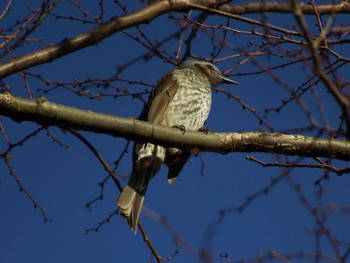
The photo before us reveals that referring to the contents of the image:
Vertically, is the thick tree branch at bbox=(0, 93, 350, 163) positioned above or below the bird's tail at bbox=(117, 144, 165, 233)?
below

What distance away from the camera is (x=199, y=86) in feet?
19.9

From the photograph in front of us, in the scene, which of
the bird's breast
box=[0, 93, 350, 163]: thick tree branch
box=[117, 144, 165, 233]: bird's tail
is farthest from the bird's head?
box=[0, 93, 350, 163]: thick tree branch

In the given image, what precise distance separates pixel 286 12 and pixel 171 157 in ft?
6.02

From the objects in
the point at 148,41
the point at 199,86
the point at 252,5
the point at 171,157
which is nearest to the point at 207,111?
the point at 199,86

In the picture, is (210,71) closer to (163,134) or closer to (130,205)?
(130,205)

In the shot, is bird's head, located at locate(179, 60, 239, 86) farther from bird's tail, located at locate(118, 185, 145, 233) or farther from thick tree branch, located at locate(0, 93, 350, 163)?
thick tree branch, located at locate(0, 93, 350, 163)

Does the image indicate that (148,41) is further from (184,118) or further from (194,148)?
(194,148)

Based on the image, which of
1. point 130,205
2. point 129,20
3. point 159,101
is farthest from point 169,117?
point 129,20

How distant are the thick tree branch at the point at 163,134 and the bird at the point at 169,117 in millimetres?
1283

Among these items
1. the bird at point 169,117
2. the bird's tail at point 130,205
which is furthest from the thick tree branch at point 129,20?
the bird's tail at point 130,205

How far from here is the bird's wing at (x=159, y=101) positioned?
5.59 meters

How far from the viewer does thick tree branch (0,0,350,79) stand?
3.37 metres

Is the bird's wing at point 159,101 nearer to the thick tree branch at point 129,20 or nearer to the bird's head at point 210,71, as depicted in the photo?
the bird's head at point 210,71

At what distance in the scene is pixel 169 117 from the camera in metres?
5.66
